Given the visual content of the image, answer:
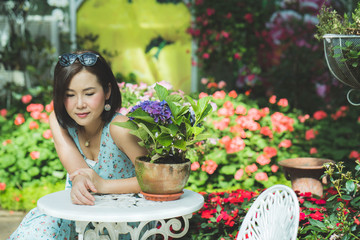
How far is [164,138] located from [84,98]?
490 millimetres

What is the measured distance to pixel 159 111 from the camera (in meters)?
1.93

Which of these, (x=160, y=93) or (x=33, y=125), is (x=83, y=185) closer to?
(x=160, y=93)

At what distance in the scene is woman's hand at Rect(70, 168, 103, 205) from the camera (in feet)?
6.47

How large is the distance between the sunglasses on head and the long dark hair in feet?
0.05

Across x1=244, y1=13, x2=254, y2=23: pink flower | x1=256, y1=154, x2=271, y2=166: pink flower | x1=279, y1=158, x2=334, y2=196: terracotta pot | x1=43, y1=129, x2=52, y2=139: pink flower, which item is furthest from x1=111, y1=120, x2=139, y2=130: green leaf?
x1=244, y1=13, x2=254, y2=23: pink flower

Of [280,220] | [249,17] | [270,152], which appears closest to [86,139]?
[280,220]

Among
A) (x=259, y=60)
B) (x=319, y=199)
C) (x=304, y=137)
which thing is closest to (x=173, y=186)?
(x=319, y=199)

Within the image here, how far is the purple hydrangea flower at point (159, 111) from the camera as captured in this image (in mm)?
1928

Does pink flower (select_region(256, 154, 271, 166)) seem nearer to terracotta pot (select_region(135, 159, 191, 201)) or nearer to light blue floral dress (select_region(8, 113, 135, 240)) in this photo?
light blue floral dress (select_region(8, 113, 135, 240))

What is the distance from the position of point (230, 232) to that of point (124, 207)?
1053 mm

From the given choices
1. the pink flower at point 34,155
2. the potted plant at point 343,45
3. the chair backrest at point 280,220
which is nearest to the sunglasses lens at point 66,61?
the chair backrest at point 280,220

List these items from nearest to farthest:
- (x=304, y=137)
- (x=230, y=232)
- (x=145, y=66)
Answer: (x=230, y=232) → (x=304, y=137) → (x=145, y=66)

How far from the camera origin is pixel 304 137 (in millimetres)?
4621

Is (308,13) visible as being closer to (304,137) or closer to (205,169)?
(304,137)
